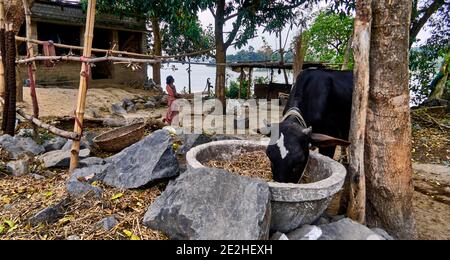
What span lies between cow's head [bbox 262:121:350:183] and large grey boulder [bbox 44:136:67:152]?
3.69 meters

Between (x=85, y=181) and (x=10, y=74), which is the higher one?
(x=10, y=74)

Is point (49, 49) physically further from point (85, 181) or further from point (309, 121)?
point (309, 121)

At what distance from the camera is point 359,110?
9.88 ft

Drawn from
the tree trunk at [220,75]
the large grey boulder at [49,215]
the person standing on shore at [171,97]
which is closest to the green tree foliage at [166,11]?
the tree trunk at [220,75]

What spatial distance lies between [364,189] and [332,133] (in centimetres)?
162

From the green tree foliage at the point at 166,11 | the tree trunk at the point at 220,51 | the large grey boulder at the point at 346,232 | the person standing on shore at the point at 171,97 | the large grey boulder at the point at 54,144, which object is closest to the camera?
the large grey boulder at the point at 346,232

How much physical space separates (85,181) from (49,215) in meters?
0.72

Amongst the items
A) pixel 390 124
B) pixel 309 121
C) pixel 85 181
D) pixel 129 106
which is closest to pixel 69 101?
pixel 129 106

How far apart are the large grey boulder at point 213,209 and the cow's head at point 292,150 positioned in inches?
28.5

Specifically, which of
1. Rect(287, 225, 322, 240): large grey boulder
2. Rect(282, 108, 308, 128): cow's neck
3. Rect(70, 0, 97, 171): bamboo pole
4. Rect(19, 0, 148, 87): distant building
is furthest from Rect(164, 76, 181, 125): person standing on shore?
Rect(19, 0, 148, 87): distant building

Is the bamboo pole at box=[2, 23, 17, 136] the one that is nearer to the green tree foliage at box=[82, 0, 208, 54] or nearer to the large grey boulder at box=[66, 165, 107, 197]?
the large grey boulder at box=[66, 165, 107, 197]

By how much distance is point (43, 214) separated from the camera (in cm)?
281

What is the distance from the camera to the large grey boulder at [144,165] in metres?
3.43

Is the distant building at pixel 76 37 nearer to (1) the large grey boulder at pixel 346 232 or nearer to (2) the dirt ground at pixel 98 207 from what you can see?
(2) the dirt ground at pixel 98 207
